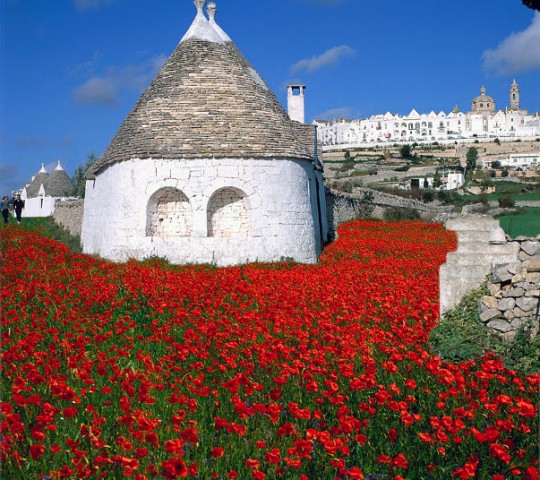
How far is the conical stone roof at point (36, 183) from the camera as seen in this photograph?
161 feet

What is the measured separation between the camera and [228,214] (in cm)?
1853

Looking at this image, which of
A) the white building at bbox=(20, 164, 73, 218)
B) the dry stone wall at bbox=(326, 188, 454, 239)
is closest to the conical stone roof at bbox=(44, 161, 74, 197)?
the white building at bbox=(20, 164, 73, 218)

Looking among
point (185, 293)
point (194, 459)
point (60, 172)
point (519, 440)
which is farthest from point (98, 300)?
point (60, 172)

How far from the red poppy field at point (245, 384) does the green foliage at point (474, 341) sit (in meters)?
0.23

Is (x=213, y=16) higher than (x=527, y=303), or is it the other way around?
(x=213, y=16)

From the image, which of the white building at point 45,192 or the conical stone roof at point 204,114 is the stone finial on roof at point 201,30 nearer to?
the conical stone roof at point 204,114

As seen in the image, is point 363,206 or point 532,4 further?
point 363,206

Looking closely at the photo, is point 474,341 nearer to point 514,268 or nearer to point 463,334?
point 463,334

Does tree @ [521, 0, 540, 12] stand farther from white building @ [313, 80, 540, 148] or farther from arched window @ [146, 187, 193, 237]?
white building @ [313, 80, 540, 148]

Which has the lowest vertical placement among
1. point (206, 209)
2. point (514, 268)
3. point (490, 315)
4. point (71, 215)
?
point (490, 315)

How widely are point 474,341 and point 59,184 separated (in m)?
45.6

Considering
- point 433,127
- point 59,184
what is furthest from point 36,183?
point 433,127

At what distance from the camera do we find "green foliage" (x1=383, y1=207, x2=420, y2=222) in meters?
38.7

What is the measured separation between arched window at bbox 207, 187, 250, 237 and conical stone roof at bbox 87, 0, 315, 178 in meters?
1.36
